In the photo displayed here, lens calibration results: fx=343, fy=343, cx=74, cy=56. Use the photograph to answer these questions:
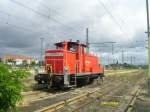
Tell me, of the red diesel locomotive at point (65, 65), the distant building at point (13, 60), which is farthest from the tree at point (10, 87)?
the red diesel locomotive at point (65, 65)

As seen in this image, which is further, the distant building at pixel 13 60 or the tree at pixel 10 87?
the distant building at pixel 13 60

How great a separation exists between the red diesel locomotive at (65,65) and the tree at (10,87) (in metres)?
16.8

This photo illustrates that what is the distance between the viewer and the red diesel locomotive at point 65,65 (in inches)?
968

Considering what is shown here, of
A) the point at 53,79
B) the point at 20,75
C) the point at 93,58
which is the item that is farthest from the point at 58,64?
the point at 20,75

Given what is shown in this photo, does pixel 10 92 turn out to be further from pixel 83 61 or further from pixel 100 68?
pixel 100 68

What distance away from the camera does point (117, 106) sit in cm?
1733

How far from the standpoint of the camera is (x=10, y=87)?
22.8ft

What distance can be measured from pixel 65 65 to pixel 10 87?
59.7ft

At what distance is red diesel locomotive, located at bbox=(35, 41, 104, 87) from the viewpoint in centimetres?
2458

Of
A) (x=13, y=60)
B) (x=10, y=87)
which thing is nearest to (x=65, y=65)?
(x=13, y=60)

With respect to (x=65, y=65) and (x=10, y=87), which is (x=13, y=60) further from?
(x=10, y=87)

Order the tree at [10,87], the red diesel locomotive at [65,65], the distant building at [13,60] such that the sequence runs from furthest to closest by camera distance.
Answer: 1. the red diesel locomotive at [65,65]
2. the distant building at [13,60]
3. the tree at [10,87]

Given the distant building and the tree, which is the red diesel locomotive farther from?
the tree

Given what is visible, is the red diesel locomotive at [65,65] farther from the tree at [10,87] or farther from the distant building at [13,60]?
the tree at [10,87]
